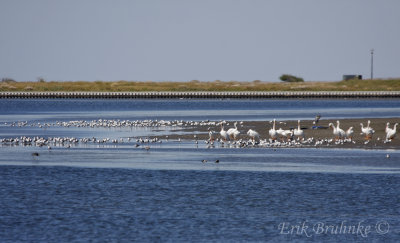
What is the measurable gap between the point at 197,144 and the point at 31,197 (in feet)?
56.2

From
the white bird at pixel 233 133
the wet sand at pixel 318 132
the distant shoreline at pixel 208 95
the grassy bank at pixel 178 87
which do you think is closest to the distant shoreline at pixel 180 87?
the grassy bank at pixel 178 87

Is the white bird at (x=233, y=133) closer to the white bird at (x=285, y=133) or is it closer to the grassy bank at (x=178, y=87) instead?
the white bird at (x=285, y=133)

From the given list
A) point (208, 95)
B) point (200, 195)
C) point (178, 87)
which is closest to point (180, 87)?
point (178, 87)

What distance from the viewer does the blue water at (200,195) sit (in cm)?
1980

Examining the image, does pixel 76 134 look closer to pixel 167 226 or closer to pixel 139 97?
pixel 167 226

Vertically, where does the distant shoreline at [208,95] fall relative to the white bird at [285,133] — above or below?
below

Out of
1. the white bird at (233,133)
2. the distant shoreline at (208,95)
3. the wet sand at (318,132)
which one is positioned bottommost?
the distant shoreline at (208,95)

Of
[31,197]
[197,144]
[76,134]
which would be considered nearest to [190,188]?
[31,197]

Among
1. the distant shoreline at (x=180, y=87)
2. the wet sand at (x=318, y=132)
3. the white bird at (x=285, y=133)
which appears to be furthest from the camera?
the distant shoreline at (x=180, y=87)

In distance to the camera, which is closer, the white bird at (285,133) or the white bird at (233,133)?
the white bird at (285,133)

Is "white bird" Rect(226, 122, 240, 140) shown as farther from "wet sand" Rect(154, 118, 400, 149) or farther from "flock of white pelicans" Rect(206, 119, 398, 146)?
"wet sand" Rect(154, 118, 400, 149)

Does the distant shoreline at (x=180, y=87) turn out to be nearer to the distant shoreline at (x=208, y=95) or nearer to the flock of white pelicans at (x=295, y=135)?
the distant shoreline at (x=208, y=95)

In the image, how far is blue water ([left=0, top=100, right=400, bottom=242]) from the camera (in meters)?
19.8

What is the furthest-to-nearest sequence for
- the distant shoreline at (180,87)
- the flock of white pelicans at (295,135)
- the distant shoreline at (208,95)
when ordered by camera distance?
the distant shoreline at (180,87)
the distant shoreline at (208,95)
the flock of white pelicans at (295,135)
